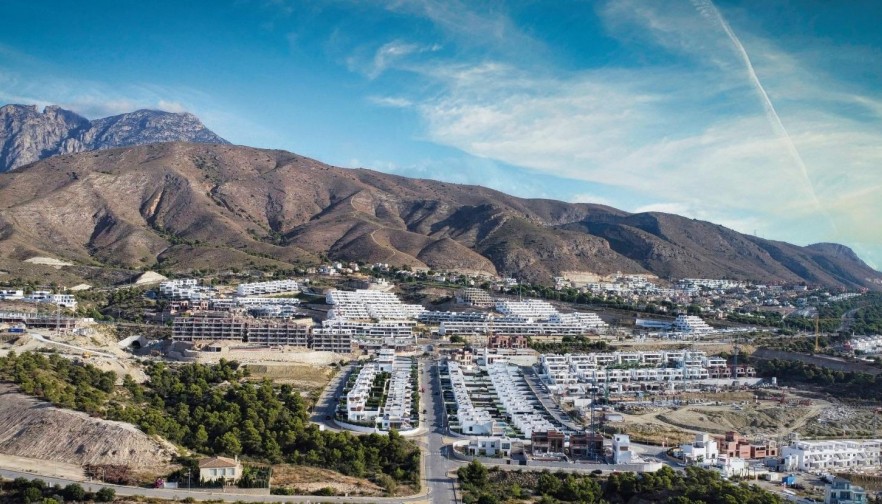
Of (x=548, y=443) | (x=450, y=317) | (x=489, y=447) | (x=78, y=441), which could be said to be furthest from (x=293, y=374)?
(x=450, y=317)

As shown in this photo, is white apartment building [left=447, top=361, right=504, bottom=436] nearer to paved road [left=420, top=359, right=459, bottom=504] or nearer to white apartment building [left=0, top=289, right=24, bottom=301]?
paved road [left=420, top=359, right=459, bottom=504]

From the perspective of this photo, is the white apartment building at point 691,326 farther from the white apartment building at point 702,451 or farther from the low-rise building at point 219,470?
the low-rise building at point 219,470

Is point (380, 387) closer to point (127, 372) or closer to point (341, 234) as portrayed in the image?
point (127, 372)

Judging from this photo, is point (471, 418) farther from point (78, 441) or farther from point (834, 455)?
point (78, 441)

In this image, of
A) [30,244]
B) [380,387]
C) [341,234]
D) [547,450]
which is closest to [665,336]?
[380,387]

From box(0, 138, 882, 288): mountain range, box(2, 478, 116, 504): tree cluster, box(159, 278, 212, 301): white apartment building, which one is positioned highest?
box(0, 138, 882, 288): mountain range

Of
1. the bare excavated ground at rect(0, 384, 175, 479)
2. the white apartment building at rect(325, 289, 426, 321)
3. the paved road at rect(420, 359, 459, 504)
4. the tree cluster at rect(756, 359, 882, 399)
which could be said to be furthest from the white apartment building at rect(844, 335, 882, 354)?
the bare excavated ground at rect(0, 384, 175, 479)
